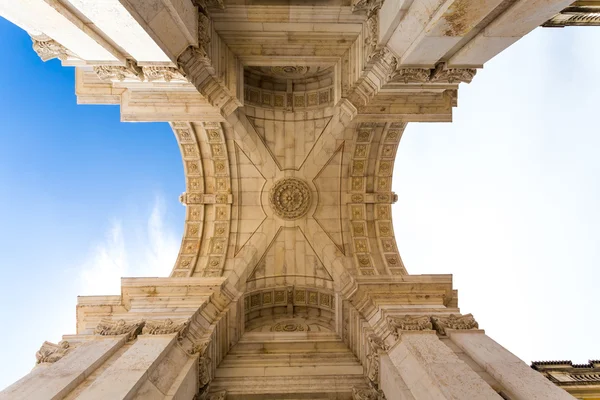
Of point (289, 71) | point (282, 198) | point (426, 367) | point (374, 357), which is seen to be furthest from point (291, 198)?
point (426, 367)

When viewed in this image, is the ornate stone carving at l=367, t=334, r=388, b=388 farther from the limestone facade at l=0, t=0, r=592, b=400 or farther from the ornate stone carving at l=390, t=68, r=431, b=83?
the ornate stone carving at l=390, t=68, r=431, b=83

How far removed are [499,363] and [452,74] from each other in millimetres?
6849

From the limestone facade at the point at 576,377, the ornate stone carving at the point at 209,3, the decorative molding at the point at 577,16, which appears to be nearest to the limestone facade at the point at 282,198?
the ornate stone carving at the point at 209,3

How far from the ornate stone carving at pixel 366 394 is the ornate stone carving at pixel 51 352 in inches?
314

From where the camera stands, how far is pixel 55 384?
6.85m

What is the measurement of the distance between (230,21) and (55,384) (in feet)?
A: 32.5

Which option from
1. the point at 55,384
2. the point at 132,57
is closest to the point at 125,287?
the point at 55,384

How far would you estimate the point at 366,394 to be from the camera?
35.2ft

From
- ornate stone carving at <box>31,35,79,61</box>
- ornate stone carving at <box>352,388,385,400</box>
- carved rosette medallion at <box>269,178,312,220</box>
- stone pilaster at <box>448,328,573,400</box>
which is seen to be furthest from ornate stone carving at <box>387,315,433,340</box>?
ornate stone carving at <box>31,35,79,61</box>

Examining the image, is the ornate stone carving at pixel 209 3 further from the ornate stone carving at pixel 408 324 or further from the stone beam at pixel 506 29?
the ornate stone carving at pixel 408 324

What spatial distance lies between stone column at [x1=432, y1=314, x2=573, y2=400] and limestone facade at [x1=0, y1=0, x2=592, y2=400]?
0.04 metres

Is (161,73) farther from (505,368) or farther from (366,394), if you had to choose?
(366,394)

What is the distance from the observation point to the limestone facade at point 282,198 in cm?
718

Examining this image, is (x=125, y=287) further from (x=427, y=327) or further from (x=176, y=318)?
(x=427, y=327)
